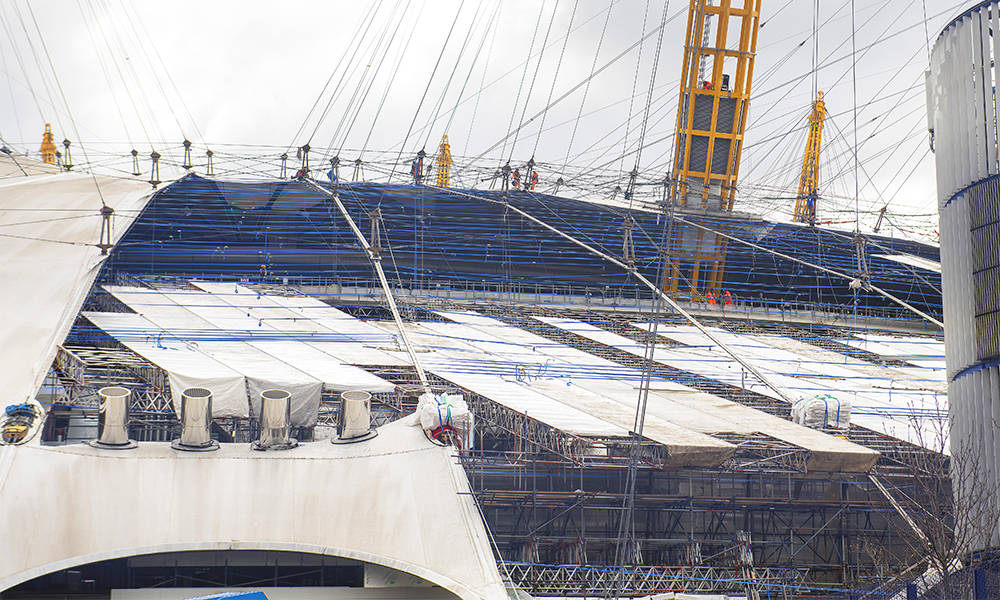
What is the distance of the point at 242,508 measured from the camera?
1622 centimetres

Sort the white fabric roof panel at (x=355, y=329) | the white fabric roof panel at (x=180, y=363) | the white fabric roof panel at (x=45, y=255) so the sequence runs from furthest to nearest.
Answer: the white fabric roof panel at (x=355, y=329) → the white fabric roof panel at (x=45, y=255) → the white fabric roof panel at (x=180, y=363)

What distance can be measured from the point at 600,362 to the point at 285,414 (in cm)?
989

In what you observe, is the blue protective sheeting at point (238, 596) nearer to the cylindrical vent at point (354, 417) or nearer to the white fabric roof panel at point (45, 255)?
the cylindrical vent at point (354, 417)

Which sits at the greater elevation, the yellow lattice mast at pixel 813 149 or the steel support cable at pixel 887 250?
the yellow lattice mast at pixel 813 149

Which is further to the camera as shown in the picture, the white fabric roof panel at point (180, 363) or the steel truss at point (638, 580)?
the white fabric roof panel at point (180, 363)

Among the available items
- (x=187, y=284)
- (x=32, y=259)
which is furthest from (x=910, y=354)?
(x=32, y=259)

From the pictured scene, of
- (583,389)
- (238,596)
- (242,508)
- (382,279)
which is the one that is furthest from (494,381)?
(238,596)

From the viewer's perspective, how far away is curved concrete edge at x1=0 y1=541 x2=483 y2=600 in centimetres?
1454

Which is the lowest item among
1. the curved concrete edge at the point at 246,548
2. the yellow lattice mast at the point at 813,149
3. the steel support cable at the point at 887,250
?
the curved concrete edge at the point at 246,548

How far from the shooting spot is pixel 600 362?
25547 mm

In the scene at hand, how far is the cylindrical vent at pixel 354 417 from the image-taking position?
18453mm

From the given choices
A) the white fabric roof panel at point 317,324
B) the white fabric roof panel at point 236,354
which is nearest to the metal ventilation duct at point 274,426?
the white fabric roof panel at point 236,354

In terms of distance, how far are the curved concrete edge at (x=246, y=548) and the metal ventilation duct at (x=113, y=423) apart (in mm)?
2621

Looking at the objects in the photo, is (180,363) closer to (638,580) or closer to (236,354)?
(236,354)
